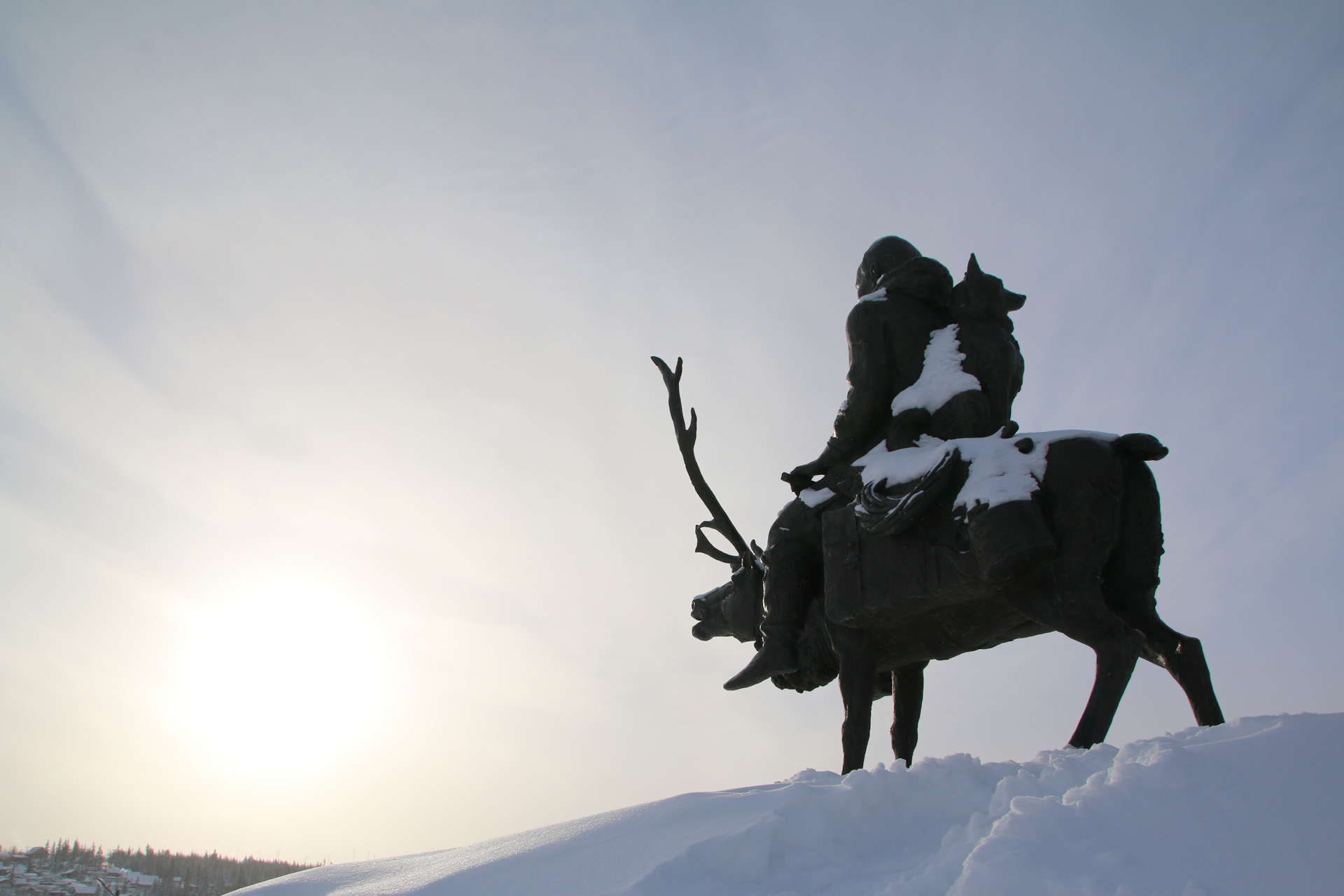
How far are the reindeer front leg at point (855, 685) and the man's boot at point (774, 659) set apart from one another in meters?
0.49

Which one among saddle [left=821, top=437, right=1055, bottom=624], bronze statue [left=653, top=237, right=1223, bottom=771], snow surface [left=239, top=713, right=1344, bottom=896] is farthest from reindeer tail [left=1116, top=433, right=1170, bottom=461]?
snow surface [left=239, top=713, right=1344, bottom=896]

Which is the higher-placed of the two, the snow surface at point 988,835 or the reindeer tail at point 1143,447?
the reindeer tail at point 1143,447

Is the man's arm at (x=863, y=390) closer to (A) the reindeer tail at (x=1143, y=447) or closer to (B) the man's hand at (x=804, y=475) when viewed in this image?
(B) the man's hand at (x=804, y=475)

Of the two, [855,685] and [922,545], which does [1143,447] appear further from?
[855,685]

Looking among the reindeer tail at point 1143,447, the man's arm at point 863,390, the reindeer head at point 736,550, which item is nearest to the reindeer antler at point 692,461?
the reindeer head at point 736,550

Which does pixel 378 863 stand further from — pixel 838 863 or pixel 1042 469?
pixel 1042 469

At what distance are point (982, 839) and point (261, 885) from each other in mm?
3310

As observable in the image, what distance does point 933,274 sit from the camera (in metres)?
5.90

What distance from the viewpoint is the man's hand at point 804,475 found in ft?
19.8

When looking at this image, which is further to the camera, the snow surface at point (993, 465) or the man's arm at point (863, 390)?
the man's arm at point (863, 390)

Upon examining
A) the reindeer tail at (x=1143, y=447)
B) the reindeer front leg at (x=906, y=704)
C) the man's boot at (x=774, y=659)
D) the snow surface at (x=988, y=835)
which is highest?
the reindeer tail at (x=1143, y=447)

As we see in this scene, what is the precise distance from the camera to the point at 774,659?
19.9ft

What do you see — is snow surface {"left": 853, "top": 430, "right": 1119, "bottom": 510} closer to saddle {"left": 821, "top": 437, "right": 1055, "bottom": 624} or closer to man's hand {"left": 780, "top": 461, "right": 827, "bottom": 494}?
saddle {"left": 821, "top": 437, "right": 1055, "bottom": 624}

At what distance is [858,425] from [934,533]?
1108 millimetres
